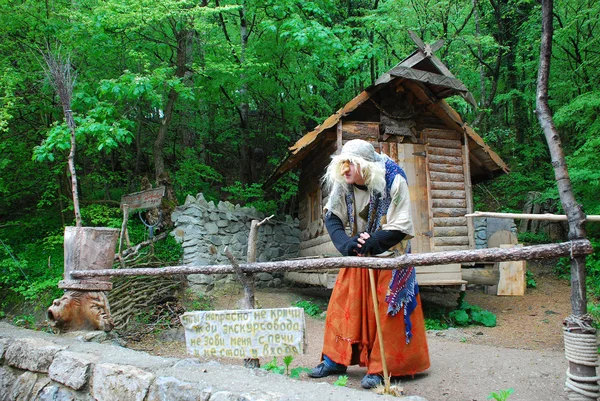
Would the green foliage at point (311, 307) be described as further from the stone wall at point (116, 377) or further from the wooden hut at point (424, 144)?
the stone wall at point (116, 377)

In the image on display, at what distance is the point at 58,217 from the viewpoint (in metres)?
11.0

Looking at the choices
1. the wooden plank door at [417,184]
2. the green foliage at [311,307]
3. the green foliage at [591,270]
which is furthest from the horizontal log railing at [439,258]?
the green foliage at [591,270]

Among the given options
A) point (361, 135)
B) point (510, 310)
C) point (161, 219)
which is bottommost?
point (510, 310)

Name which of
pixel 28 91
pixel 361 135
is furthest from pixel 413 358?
pixel 28 91

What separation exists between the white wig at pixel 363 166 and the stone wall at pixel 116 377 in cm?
150

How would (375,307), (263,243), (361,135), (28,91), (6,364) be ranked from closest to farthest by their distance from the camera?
(375,307), (6,364), (361,135), (28,91), (263,243)

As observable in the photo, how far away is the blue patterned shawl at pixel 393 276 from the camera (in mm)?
3447

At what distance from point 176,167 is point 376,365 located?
11041 millimetres

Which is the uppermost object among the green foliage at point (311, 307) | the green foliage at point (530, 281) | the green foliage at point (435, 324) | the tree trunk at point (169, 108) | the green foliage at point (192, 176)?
the tree trunk at point (169, 108)

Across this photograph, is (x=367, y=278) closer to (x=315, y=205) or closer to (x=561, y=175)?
(x=561, y=175)

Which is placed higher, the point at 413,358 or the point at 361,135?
the point at 361,135

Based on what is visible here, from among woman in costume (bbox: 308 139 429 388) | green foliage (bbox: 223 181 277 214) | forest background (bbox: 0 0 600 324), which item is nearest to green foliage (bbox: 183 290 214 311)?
forest background (bbox: 0 0 600 324)

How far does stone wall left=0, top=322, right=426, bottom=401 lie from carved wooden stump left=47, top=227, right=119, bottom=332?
0.59 feet

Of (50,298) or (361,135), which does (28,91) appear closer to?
(50,298)
